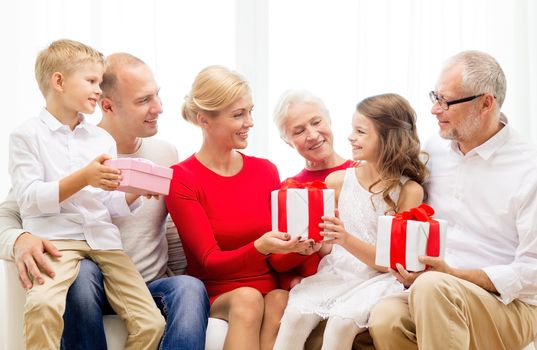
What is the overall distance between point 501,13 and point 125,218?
2.38m

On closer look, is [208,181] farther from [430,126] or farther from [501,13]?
[501,13]

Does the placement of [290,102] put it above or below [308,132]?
above

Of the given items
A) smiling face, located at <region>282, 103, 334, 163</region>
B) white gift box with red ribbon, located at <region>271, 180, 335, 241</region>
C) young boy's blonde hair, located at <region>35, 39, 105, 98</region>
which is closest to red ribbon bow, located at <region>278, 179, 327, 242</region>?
white gift box with red ribbon, located at <region>271, 180, 335, 241</region>

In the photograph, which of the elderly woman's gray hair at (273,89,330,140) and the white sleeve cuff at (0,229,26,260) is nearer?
the white sleeve cuff at (0,229,26,260)

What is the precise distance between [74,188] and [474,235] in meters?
1.41

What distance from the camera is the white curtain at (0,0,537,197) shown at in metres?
3.73

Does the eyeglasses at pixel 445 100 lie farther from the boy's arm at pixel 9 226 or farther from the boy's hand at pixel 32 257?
the boy's arm at pixel 9 226

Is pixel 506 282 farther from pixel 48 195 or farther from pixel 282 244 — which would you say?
pixel 48 195

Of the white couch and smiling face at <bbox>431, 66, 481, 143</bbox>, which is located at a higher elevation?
smiling face at <bbox>431, 66, 481, 143</bbox>

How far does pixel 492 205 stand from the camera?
249 cm

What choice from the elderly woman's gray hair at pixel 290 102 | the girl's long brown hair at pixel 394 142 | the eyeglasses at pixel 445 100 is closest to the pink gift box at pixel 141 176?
the elderly woman's gray hair at pixel 290 102

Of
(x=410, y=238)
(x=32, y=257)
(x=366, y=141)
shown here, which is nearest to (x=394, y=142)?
(x=366, y=141)

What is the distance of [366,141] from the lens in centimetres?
260

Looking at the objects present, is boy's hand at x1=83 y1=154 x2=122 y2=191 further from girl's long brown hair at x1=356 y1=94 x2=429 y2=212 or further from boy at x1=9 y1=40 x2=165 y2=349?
girl's long brown hair at x1=356 y1=94 x2=429 y2=212
